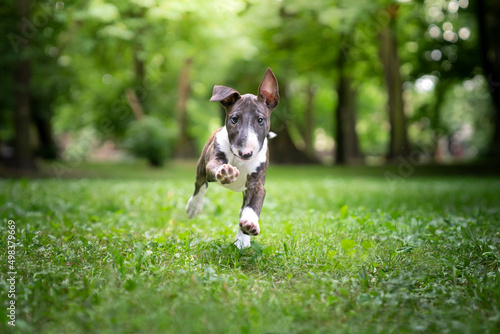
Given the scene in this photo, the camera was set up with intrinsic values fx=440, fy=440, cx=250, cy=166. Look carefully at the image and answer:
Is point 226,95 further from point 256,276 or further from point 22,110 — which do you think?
point 22,110

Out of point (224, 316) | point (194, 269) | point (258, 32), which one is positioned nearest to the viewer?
point (224, 316)

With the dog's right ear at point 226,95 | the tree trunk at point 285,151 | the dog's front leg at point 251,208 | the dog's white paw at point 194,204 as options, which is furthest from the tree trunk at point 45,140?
the dog's front leg at point 251,208

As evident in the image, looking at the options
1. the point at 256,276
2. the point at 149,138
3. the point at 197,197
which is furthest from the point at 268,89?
the point at 149,138

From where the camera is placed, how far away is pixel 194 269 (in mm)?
3736

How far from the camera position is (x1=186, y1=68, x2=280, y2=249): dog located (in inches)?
147

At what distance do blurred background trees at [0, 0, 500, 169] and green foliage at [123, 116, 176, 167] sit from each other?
5 centimetres

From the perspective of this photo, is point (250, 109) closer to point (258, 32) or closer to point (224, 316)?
point (224, 316)

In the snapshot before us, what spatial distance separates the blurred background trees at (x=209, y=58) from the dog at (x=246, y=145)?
8.37 meters

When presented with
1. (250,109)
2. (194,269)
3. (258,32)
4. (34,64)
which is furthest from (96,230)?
(258,32)

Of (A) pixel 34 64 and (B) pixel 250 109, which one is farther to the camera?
(A) pixel 34 64

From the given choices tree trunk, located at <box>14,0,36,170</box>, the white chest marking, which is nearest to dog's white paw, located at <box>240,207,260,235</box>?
the white chest marking

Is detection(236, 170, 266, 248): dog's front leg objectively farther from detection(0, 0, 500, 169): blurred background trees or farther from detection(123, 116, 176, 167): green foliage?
detection(123, 116, 176, 167): green foliage

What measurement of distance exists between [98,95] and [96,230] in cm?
2163

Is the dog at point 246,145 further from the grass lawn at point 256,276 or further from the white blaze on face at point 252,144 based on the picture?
the grass lawn at point 256,276
